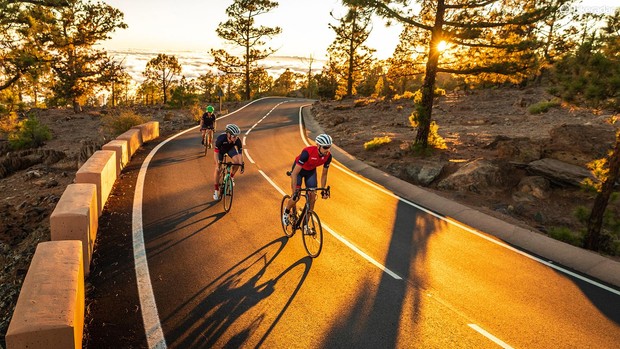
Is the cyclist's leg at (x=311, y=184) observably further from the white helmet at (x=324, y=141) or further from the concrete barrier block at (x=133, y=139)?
the concrete barrier block at (x=133, y=139)

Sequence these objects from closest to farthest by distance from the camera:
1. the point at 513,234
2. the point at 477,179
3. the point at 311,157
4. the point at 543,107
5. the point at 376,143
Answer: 1. the point at 311,157
2. the point at 513,234
3. the point at 477,179
4. the point at 376,143
5. the point at 543,107

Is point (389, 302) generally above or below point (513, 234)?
below

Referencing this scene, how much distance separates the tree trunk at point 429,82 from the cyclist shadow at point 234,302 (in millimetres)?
10864

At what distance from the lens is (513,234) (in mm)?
8812

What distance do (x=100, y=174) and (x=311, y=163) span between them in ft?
16.1

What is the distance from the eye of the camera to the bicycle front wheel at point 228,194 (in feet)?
28.9

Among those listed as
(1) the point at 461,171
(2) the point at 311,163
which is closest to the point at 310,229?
(2) the point at 311,163

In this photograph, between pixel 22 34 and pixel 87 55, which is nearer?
pixel 22 34

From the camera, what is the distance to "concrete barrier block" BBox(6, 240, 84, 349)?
11.6 feet

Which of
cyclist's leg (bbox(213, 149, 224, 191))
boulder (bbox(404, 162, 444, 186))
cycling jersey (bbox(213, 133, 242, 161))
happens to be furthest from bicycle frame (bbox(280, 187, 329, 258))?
boulder (bbox(404, 162, 444, 186))

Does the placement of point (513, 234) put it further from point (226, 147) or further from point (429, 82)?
point (429, 82)

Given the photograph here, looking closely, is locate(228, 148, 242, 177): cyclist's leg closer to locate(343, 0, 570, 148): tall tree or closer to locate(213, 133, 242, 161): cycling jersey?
locate(213, 133, 242, 161): cycling jersey

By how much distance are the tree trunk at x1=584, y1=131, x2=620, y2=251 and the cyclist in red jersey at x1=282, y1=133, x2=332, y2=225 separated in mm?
6661

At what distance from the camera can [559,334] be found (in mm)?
5266
